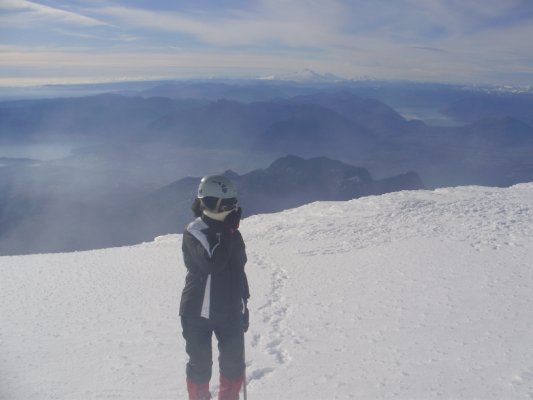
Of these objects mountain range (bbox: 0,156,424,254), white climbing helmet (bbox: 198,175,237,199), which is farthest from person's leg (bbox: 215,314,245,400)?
mountain range (bbox: 0,156,424,254)

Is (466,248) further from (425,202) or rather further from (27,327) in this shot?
(27,327)

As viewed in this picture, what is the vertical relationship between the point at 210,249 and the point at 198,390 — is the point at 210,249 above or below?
above

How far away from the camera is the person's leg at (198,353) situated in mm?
4352

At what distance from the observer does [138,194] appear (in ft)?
550

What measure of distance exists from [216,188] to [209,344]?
1.53 m

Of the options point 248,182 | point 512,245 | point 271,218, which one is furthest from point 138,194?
point 512,245

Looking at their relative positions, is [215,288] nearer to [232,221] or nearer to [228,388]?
[232,221]

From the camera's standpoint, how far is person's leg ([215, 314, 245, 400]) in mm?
4379

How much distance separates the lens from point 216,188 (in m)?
4.09

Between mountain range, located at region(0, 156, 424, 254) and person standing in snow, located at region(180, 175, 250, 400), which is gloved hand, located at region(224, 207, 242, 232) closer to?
person standing in snow, located at region(180, 175, 250, 400)

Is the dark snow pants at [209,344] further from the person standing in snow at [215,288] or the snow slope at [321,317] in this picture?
the snow slope at [321,317]

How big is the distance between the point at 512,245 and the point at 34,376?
1041cm

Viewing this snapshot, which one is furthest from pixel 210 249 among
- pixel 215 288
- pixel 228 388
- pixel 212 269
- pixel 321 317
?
pixel 321 317

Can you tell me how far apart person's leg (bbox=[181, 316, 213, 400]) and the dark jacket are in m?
0.12
